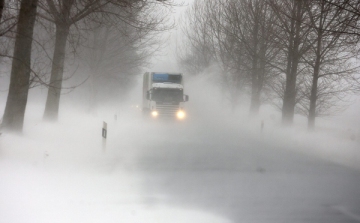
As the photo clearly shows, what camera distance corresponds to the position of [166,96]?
2919 cm

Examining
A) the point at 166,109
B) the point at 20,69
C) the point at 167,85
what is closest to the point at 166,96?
the point at 167,85

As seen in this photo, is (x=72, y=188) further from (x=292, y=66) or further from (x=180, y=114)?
(x=180, y=114)

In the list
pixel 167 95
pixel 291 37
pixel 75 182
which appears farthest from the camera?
pixel 167 95

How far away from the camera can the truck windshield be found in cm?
2908

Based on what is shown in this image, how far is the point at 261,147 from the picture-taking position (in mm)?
17969

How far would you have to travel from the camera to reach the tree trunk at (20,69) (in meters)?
12.5

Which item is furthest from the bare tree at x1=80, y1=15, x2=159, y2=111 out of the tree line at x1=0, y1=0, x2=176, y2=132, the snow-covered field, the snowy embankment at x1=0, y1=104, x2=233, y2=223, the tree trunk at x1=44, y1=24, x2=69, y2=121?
the snowy embankment at x1=0, y1=104, x2=233, y2=223

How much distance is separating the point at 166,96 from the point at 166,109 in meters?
0.87

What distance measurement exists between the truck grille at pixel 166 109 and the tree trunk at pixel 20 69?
53.4 ft

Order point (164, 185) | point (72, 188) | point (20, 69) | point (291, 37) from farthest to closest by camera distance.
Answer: point (291, 37) → point (20, 69) → point (164, 185) → point (72, 188)

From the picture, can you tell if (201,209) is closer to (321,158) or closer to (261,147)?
(321,158)

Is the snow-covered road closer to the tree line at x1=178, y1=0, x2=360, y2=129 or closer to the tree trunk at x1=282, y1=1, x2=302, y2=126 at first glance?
the tree line at x1=178, y1=0, x2=360, y2=129

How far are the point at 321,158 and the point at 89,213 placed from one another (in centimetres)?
1038

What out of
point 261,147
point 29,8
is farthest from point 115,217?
point 261,147
